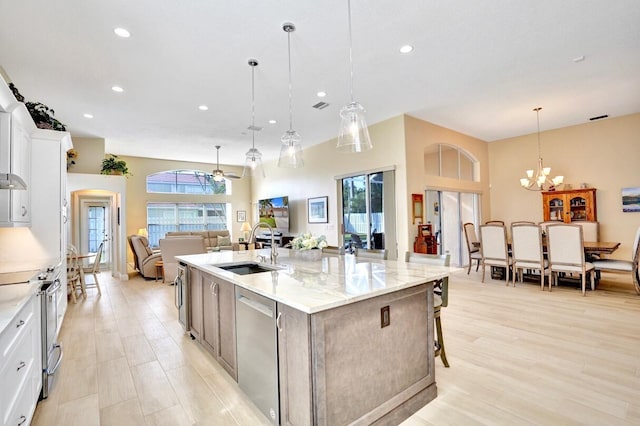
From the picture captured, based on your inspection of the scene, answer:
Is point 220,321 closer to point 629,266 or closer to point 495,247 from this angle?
point 495,247

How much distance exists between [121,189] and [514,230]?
27.1 feet

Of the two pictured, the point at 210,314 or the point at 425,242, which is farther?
A: the point at 425,242

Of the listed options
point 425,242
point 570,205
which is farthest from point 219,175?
point 570,205

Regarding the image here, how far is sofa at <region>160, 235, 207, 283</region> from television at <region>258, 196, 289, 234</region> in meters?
2.47

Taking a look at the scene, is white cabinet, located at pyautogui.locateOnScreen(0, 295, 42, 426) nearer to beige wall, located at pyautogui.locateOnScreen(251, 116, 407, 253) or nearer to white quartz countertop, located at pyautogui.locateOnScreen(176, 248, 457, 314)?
white quartz countertop, located at pyautogui.locateOnScreen(176, 248, 457, 314)

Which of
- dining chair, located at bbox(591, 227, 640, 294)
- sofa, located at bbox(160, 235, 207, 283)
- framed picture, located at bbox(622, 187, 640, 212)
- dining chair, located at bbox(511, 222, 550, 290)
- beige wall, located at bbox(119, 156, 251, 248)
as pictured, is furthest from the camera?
beige wall, located at bbox(119, 156, 251, 248)

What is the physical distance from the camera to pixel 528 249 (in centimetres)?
516

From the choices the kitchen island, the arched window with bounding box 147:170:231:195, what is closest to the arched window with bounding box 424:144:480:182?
the kitchen island

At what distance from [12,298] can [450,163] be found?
753cm

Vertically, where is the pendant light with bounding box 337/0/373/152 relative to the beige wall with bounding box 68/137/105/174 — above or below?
below

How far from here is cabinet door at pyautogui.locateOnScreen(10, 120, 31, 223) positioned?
272 cm

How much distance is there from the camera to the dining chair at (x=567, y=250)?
15.2 feet

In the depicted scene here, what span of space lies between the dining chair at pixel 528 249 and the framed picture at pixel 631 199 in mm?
2575

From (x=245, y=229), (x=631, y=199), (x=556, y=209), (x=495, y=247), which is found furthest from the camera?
(x=245, y=229)
